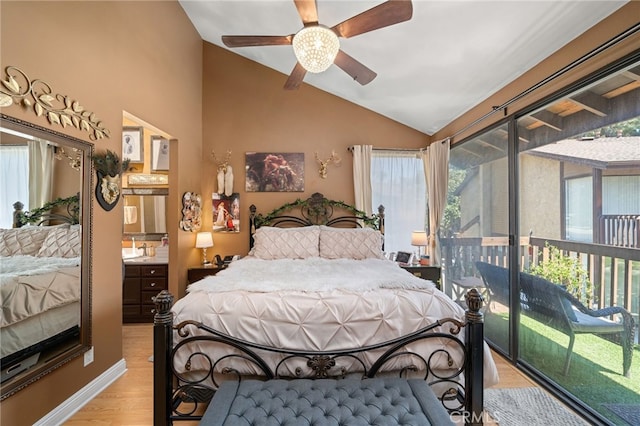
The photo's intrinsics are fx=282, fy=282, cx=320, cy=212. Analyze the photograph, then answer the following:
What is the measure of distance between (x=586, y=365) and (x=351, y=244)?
2.36 m

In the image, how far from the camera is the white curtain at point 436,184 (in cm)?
413

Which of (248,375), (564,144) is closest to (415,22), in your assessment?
(564,144)

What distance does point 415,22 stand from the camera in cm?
256

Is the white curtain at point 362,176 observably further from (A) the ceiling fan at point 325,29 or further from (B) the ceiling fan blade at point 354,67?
(A) the ceiling fan at point 325,29

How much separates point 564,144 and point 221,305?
2.92 m

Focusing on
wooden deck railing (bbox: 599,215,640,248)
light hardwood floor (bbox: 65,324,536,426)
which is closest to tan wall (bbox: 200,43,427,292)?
light hardwood floor (bbox: 65,324,536,426)

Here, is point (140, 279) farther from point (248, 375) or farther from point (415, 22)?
point (415, 22)

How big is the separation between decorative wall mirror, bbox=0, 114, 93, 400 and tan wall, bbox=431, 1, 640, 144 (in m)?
3.80

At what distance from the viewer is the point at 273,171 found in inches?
173

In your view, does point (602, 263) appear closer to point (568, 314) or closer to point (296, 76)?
point (568, 314)

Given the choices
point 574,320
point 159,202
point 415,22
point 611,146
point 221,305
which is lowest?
point 574,320

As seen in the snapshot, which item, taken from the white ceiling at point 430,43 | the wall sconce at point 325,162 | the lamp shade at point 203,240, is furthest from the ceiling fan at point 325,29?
the lamp shade at point 203,240

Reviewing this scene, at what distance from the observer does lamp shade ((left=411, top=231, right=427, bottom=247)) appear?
409 centimetres

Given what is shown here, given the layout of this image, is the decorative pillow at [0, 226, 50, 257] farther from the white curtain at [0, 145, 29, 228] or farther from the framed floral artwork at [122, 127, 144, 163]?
the framed floral artwork at [122, 127, 144, 163]
